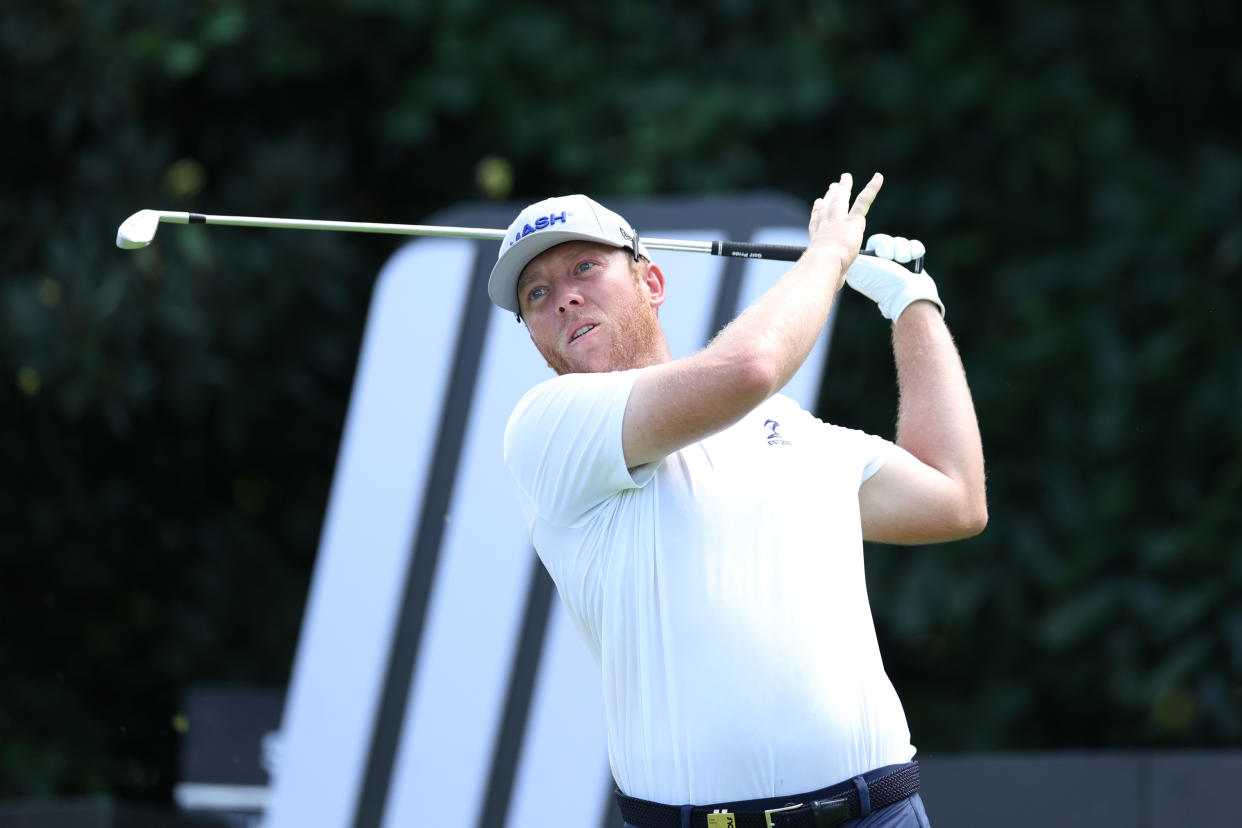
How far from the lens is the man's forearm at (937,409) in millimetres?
2752

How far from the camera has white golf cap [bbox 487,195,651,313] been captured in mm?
2590

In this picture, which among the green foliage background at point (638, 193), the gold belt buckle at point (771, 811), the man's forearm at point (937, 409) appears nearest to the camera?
the gold belt buckle at point (771, 811)

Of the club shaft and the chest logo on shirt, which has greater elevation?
the club shaft

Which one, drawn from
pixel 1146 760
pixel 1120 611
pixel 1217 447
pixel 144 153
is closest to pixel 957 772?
pixel 1146 760

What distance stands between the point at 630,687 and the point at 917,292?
0.95 metres

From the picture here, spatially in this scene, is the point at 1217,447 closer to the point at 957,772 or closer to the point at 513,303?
the point at 957,772

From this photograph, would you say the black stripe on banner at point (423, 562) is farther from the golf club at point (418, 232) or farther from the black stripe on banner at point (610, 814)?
the golf club at point (418, 232)

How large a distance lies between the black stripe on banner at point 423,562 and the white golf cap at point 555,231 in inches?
87.1

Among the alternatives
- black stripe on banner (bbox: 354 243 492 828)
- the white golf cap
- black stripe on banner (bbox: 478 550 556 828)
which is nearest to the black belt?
the white golf cap

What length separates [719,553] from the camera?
7.61 feet

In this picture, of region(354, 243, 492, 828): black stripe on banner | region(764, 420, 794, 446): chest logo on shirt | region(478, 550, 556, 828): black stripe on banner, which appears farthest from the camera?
region(354, 243, 492, 828): black stripe on banner

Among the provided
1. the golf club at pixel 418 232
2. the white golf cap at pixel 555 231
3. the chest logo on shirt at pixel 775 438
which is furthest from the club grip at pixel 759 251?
the chest logo on shirt at pixel 775 438

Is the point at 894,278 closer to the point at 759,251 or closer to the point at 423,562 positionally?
the point at 759,251

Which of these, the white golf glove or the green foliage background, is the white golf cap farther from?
the green foliage background
